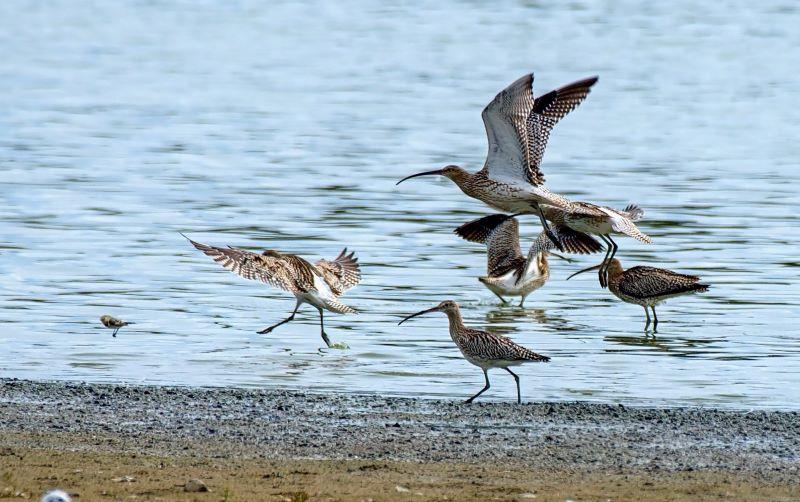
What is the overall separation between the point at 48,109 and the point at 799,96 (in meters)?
14.9

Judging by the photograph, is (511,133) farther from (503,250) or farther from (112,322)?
(112,322)

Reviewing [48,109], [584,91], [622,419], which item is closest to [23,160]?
[48,109]

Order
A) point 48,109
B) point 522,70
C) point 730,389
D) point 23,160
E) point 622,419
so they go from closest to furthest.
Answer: point 622,419
point 730,389
point 23,160
point 48,109
point 522,70

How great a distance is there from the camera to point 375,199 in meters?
21.7

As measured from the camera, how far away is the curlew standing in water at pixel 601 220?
15680 millimetres

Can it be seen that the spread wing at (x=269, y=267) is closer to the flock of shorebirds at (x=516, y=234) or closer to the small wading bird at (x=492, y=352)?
the flock of shorebirds at (x=516, y=234)

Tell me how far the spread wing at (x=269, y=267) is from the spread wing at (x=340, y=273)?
31 cm

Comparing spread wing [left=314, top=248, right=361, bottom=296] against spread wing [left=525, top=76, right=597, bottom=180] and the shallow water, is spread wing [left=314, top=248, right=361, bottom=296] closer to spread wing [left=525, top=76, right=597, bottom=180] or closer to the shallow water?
the shallow water

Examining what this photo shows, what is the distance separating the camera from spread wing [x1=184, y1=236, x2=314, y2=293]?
43.7ft

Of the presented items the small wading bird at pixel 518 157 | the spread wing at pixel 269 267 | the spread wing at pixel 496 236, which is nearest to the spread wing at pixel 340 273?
the spread wing at pixel 269 267

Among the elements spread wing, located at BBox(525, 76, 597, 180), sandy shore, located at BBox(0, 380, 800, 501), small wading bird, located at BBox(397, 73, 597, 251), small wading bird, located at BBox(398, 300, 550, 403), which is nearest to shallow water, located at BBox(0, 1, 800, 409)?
small wading bird, located at BBox(398, 300, 550, 403)

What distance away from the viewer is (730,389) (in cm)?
1169

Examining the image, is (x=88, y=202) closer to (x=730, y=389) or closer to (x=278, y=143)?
(x=278, y=143)

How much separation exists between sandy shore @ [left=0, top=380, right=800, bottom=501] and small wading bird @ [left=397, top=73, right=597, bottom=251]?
4.22 meters
